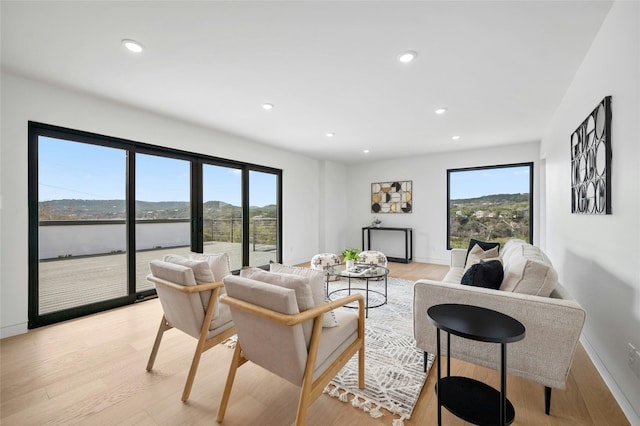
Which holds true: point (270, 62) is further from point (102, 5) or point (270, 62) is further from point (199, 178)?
point (199, 178)

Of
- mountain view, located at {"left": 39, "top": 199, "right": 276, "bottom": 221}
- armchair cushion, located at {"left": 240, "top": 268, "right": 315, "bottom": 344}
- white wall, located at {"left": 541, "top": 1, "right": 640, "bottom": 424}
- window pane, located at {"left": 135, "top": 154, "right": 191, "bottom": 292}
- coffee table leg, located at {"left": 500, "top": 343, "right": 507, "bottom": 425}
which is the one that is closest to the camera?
coffee table leg, located at {"left": 500, "top": 343, "right": 507, "bottom": 425}

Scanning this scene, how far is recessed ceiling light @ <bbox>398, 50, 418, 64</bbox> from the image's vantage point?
2.21 meters

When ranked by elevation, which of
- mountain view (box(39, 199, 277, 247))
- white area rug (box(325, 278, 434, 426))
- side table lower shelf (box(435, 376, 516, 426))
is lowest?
white area rug (box(325, 278, 434, 426))

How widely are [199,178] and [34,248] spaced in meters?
1.98

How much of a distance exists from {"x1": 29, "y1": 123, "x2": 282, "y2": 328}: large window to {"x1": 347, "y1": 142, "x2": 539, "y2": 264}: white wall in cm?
380

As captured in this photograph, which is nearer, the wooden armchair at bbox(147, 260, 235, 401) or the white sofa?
the white sofa

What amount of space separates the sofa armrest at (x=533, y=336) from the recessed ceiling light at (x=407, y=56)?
1.82 metres

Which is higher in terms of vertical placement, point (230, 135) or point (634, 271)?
point (230, 135)

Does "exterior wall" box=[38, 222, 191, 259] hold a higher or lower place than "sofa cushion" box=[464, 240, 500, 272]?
higher

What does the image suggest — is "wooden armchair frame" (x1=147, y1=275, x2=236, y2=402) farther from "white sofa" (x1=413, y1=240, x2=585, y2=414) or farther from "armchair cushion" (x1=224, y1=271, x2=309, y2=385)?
"white sofa" (x1=413, y1=240, x2=585, y2=414)

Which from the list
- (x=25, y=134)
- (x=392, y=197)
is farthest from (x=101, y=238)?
(x=392, y=197)

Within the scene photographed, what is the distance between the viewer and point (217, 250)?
14.9 ft

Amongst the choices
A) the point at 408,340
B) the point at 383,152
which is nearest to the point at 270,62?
the point at 408,340

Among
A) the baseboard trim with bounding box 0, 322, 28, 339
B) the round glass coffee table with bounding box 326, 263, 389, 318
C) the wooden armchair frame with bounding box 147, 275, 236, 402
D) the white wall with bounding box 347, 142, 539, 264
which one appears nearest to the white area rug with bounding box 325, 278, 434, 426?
the round glass coffee table with bounding box 326, 263, 389, 318
